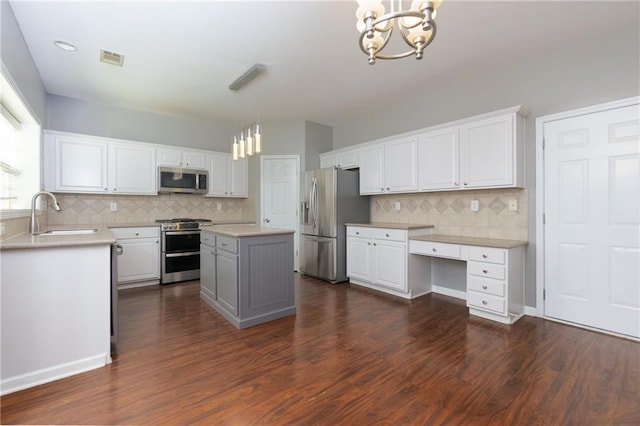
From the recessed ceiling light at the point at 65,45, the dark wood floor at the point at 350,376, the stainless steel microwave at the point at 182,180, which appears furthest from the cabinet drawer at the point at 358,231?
the recessed ceiling light at the point at 65,45

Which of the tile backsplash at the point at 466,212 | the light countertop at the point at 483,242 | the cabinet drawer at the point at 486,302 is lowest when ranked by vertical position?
the cabinet drawer at the point at 486,302

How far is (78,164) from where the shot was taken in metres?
4.02

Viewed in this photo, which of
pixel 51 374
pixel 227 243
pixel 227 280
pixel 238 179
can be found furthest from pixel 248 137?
pixel 238 179

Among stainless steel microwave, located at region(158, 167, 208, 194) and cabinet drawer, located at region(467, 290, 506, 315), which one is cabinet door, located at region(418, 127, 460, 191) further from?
stainless steel microwave, located at region(158, 167, 208, 194)

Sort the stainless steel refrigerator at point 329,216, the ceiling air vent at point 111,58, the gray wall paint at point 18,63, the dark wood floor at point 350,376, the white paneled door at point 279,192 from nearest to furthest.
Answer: the dark wood floor at point 350,376, the gray wall paint at point 18,63, the ceiling air vent at point 111,58, the stainless steel refrigerator at point 329,216, the white paneled door at point 279,192

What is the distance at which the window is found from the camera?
9.12 ft

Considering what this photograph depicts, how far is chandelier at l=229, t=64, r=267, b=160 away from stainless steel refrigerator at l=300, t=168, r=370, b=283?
1629mm

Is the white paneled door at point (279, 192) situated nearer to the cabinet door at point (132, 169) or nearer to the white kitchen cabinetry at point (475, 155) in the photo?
the cabinet door at point (132, 169)

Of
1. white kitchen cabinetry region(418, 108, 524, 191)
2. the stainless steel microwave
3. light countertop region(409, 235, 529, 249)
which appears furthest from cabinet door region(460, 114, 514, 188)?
the stainless steel microwave

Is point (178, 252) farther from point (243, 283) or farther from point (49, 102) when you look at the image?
point (49, 102)

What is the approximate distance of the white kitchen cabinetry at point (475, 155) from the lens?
2998 millimetres

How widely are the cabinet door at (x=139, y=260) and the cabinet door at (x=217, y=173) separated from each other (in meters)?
1.29

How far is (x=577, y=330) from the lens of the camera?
2.71 meters

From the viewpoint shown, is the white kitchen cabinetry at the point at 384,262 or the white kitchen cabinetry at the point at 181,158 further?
the white kitchen cabinetry at the point at 181,158
